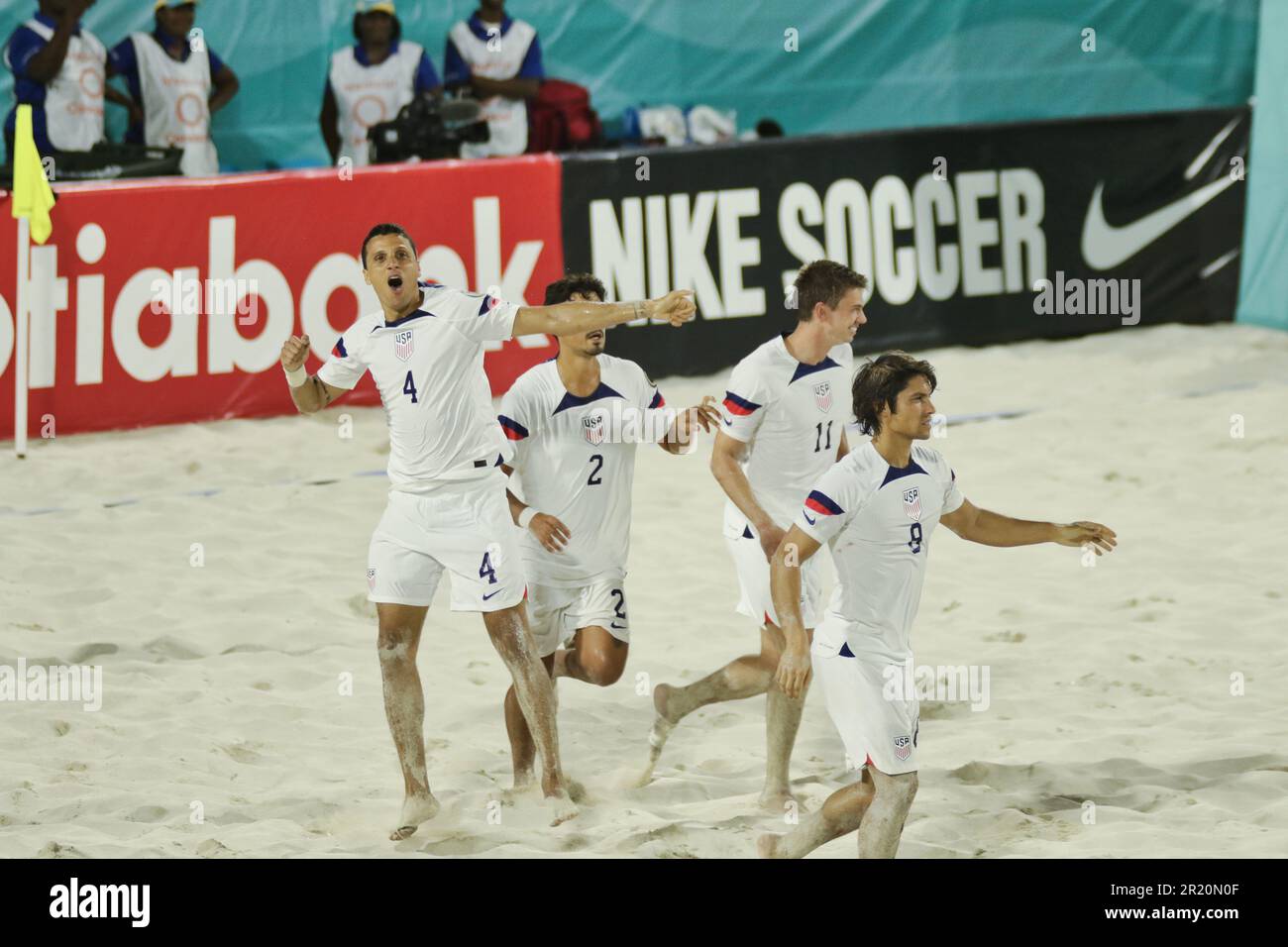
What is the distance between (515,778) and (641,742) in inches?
33.2

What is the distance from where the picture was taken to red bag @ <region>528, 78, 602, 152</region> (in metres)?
13.0

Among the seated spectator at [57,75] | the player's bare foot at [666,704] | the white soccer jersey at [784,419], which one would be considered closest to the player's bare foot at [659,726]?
the player's bare foot at [666,704]

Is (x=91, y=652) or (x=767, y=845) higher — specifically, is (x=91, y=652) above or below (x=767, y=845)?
above

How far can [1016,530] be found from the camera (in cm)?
593

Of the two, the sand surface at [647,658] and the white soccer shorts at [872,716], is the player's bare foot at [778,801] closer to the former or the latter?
the sand surface at [647,658]

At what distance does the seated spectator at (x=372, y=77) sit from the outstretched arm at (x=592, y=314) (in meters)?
6.68

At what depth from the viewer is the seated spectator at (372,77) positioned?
12.6 meters

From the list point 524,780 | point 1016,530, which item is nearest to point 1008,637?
point 1016,530

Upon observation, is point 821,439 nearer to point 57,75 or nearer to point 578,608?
point 578,608

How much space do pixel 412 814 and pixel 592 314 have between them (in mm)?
1898

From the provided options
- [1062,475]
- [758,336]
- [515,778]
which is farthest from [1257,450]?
[515,778]

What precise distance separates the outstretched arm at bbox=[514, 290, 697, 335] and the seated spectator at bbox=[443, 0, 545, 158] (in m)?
6.80

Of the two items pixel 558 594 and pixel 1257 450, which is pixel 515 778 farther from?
pixel 1257 450

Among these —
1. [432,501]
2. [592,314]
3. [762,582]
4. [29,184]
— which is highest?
[29,184]
